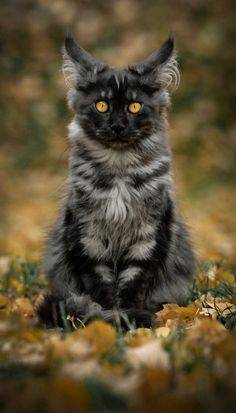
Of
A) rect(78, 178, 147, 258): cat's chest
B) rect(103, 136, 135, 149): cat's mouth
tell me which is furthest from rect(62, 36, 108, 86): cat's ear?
rect(78, 178, 147, 258): cat's chest

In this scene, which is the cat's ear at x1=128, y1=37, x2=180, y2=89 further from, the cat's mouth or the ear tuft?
the cat's mouth

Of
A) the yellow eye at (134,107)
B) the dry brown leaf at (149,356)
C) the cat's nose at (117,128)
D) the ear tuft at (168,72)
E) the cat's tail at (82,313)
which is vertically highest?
the ear tuft at (168,72)

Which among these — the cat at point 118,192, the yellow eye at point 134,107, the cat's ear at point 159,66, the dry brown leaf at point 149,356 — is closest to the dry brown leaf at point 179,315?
the cat at point 118,192

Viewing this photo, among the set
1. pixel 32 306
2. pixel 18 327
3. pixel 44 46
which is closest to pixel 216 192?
pixel 44 46

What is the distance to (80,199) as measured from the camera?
4262 mm

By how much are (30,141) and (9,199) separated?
1.47 meters

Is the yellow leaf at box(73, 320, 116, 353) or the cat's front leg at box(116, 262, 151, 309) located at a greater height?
the yellow leaf at box(73, 320, 116, 353)

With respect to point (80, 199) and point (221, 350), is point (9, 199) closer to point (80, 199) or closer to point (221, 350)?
point (80, 199)

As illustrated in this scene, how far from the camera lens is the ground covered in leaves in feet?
7.11

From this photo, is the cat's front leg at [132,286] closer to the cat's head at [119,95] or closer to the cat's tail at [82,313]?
the cat's tail at [82,313]

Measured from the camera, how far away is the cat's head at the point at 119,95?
4.21 meters

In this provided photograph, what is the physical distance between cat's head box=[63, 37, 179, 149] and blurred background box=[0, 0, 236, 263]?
11.4ft

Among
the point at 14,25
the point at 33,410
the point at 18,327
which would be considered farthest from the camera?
the point at 14,25

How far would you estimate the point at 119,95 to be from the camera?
4.21 m
